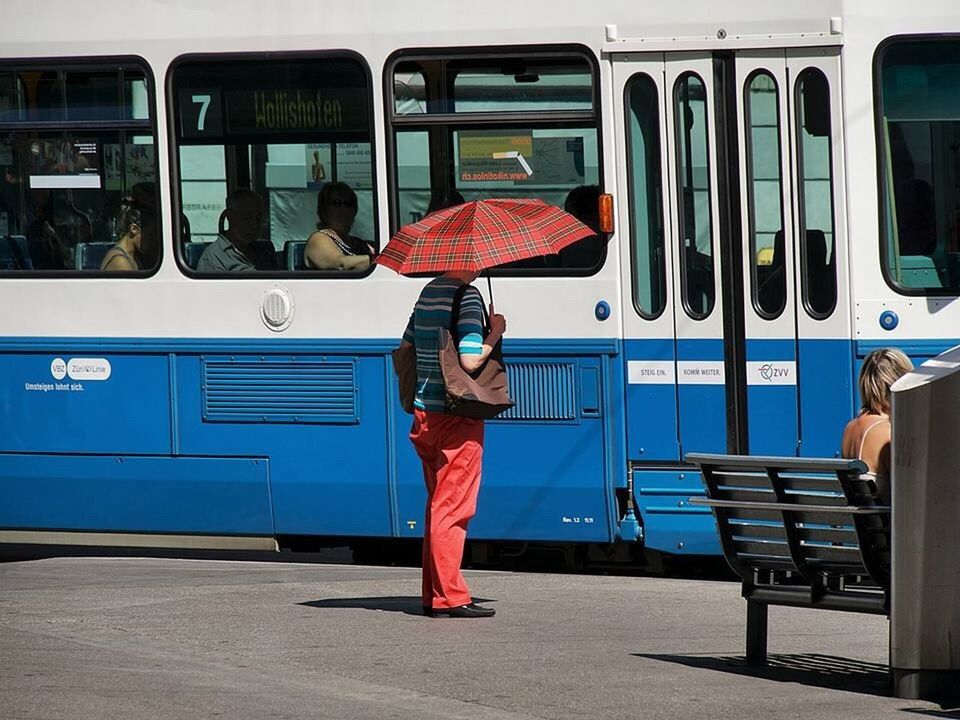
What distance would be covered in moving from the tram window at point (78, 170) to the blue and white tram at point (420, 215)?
0.06ft

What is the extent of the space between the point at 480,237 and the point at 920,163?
8.00 ft

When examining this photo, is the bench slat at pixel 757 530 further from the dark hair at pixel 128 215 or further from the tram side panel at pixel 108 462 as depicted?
the dark hair at pixel 128 215

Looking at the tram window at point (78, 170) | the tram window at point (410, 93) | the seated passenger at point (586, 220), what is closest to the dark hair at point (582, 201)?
the seated passenger at point (586, 220)

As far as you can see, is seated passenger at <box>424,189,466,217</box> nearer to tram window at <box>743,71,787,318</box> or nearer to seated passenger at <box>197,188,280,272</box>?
seated passenger at <box>197,188,280,272</box>

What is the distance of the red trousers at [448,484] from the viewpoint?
24.8ft

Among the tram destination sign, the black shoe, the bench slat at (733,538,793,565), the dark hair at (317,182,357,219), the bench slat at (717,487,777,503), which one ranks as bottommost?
the black shoe

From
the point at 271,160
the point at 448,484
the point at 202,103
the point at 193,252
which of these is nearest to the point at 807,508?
the point at 448,484

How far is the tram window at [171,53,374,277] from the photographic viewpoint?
9.14 m

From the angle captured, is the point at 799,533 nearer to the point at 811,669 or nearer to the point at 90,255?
the point at 811,669

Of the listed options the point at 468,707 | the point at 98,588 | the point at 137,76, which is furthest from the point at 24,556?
the point at 468,707

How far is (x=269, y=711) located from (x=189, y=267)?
13.0 ft

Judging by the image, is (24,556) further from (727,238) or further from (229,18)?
(727,238)

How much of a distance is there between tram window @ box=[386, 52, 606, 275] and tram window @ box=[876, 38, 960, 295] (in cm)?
141

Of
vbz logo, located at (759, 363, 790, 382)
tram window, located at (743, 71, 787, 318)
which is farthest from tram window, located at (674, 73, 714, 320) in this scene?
vbz logo, located at (759, 363, 790, 382)
